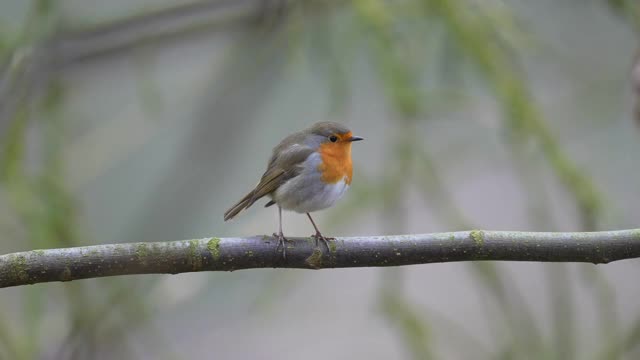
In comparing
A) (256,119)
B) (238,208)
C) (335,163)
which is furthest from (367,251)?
(256,119)

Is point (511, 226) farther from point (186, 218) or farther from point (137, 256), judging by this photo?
point (137, 256)

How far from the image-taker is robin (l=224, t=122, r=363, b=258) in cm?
361

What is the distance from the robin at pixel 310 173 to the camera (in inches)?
142

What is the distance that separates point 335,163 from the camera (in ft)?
12.0

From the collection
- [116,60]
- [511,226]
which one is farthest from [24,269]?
[511,226]

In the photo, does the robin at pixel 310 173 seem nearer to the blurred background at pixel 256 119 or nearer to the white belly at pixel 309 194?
the white belly at pixel 309 194

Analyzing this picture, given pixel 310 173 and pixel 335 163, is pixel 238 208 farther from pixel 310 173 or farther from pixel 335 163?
pixel 335 163

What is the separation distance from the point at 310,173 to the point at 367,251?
111cm

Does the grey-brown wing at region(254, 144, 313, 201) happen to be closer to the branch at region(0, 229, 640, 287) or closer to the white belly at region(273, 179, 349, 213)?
the white belly at region(273, 179, 349, 213)

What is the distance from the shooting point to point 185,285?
4.00m

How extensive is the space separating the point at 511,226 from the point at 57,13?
391 centimetres

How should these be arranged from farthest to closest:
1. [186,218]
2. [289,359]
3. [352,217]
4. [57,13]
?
[289,359] < [352,217] < [186,218] < [57,13]

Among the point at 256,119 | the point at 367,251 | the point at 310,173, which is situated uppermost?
the point at 256,119

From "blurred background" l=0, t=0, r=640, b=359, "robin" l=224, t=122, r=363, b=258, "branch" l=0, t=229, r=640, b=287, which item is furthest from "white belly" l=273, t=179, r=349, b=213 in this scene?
"branch" l=0, t=229, r=640, b=287
